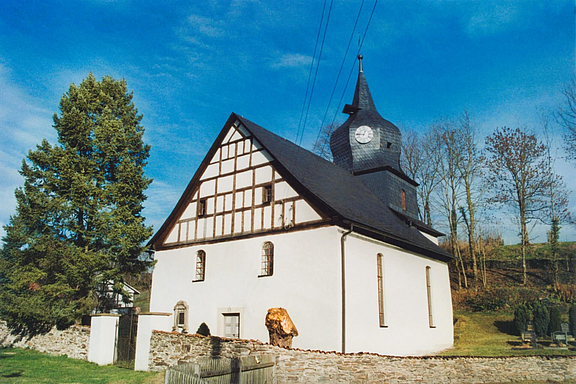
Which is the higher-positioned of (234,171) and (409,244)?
(234,171)

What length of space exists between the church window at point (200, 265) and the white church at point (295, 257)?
45 millimetres

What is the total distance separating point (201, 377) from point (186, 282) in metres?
10.6

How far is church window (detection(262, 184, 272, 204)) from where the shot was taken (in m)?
18.8

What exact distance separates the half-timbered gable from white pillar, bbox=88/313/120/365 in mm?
4746

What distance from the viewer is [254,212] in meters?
19.1

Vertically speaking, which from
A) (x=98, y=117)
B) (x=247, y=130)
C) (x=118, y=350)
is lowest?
(x=118, y=350)

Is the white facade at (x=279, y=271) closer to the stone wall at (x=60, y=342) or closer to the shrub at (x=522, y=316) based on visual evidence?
the shrub at (x=522, y=316)

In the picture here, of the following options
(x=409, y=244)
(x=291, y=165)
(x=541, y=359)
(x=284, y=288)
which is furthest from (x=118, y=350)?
(x=541, y=359)

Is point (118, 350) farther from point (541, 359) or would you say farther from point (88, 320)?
point (541, 359)

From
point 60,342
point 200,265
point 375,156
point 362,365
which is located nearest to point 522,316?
point 375,156

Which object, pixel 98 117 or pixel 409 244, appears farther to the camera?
pixel 98 117

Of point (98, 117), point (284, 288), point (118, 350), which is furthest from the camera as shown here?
point (98, 117)

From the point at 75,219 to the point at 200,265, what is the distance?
248 inches

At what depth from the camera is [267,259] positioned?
18203 millimetres
